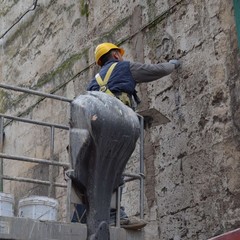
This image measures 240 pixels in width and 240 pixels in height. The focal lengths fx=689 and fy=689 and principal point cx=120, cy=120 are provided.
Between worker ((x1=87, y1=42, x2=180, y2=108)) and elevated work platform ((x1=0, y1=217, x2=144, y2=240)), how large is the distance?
1267mm

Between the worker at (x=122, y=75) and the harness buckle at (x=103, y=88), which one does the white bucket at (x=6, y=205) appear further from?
the harness buckle at (x=103, y=88)

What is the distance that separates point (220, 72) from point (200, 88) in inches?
10.4

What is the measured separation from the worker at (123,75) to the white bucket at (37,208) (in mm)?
1122

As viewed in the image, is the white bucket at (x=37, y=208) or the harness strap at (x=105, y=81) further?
the harness strap at (x=105, y=81)

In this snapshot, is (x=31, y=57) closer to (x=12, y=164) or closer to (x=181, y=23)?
(x=12, y=164)

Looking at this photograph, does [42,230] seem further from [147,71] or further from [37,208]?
[147,71]

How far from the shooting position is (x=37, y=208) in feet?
16.1

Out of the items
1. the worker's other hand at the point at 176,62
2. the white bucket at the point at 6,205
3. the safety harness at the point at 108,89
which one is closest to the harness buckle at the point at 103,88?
the safety harness at the point at 108,89

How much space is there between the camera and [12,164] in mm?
8977

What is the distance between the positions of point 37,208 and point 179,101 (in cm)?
190

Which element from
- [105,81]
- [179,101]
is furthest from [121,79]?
[179,101]

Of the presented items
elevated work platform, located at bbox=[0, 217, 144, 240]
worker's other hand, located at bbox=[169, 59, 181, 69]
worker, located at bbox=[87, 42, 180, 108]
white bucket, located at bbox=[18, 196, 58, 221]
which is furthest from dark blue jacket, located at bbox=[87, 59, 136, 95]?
elevated work platform, located at bbox=[0, 217, 144, 240]

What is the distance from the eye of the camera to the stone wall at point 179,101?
566 centimetres

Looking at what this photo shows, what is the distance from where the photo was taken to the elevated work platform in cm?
441
